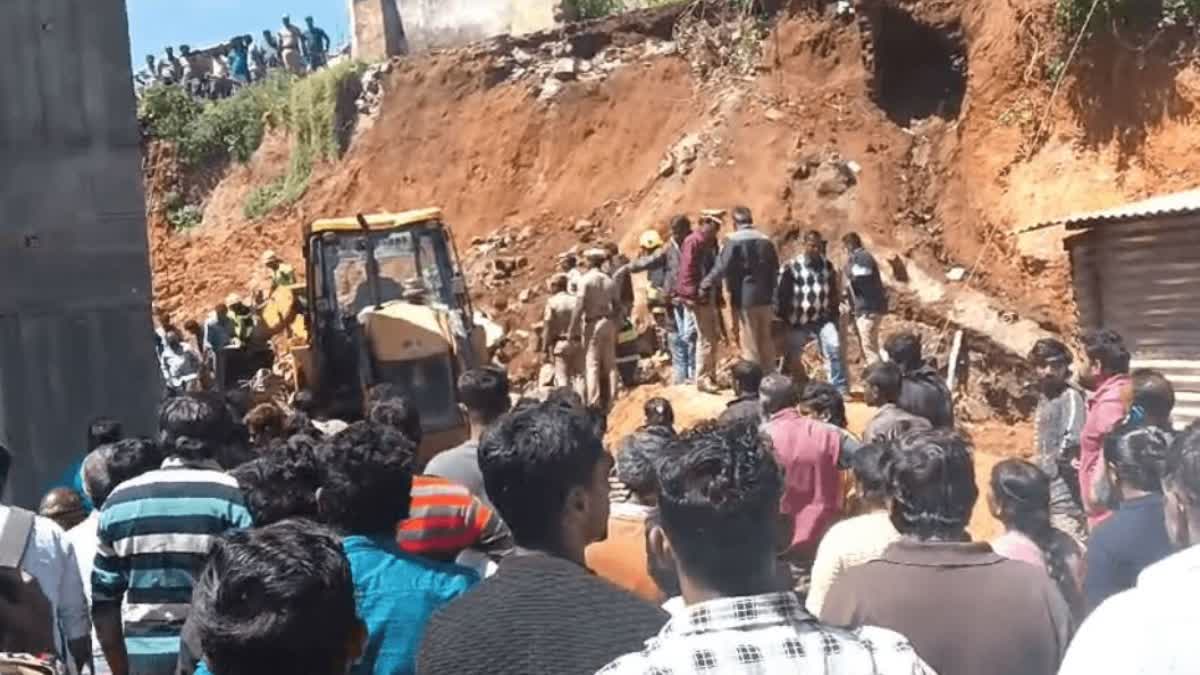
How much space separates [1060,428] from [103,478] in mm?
4582

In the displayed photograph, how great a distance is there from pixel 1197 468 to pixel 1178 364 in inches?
389

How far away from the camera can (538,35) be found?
81.8ft

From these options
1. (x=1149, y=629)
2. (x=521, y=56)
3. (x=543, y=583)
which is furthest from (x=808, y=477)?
(x=521, y=56)

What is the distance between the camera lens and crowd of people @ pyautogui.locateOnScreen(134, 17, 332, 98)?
34312 mm

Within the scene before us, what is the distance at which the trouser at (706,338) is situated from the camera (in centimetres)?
1462

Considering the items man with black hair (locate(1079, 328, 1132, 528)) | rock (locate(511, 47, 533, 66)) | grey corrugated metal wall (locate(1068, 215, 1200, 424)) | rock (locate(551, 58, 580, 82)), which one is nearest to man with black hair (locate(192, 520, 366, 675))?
man with black hair (locate(1079, 328, 1132, 528))

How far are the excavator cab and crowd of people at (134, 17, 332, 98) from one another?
19.7 meters

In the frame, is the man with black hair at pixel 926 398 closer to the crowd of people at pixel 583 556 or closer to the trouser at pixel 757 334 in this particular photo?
the crowd of people at pixel 583 556

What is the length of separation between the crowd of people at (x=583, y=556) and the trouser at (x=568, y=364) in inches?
314

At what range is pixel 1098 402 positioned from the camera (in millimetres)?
7367

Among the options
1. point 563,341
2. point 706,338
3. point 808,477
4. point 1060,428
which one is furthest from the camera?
point 563,341

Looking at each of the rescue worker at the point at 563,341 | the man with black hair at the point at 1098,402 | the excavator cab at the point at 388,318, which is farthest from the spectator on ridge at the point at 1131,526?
the rescue worker at the point at 563,341

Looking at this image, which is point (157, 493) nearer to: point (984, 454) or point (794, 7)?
point (984, 454)

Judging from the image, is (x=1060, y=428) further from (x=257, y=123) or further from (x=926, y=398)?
(x=257, y=123)
